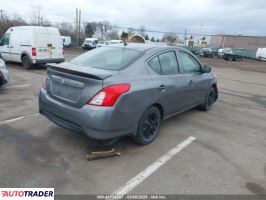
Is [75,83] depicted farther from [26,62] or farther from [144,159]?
[26,62]

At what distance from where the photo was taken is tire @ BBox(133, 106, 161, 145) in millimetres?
3738

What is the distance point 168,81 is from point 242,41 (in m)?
85.7

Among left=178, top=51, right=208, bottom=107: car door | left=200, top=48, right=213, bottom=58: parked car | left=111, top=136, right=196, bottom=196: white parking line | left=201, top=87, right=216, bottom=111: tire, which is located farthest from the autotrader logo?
left=200, top=48, right=213, bottom=58: parked car

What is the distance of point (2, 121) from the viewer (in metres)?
4.67

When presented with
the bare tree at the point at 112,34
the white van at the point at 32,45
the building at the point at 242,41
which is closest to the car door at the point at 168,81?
the white van at the point at 32,45

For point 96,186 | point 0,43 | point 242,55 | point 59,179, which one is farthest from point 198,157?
point 242,55

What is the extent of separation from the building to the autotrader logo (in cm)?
8510

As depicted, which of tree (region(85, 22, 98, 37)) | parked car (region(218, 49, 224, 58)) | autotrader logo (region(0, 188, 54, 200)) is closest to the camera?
autotrader logo (region(0, 188, 54, 200))

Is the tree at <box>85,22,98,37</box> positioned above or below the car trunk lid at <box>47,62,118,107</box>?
above

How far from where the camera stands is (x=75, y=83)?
335 cm

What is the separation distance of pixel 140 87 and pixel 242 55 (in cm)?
4067

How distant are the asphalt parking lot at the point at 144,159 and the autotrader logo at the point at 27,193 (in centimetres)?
8

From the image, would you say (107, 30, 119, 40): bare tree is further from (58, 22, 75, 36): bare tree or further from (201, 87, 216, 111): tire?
(201, 87, 216, 111): tire

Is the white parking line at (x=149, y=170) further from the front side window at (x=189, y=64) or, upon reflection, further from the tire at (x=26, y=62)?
the tire at (x=26, y=62)
